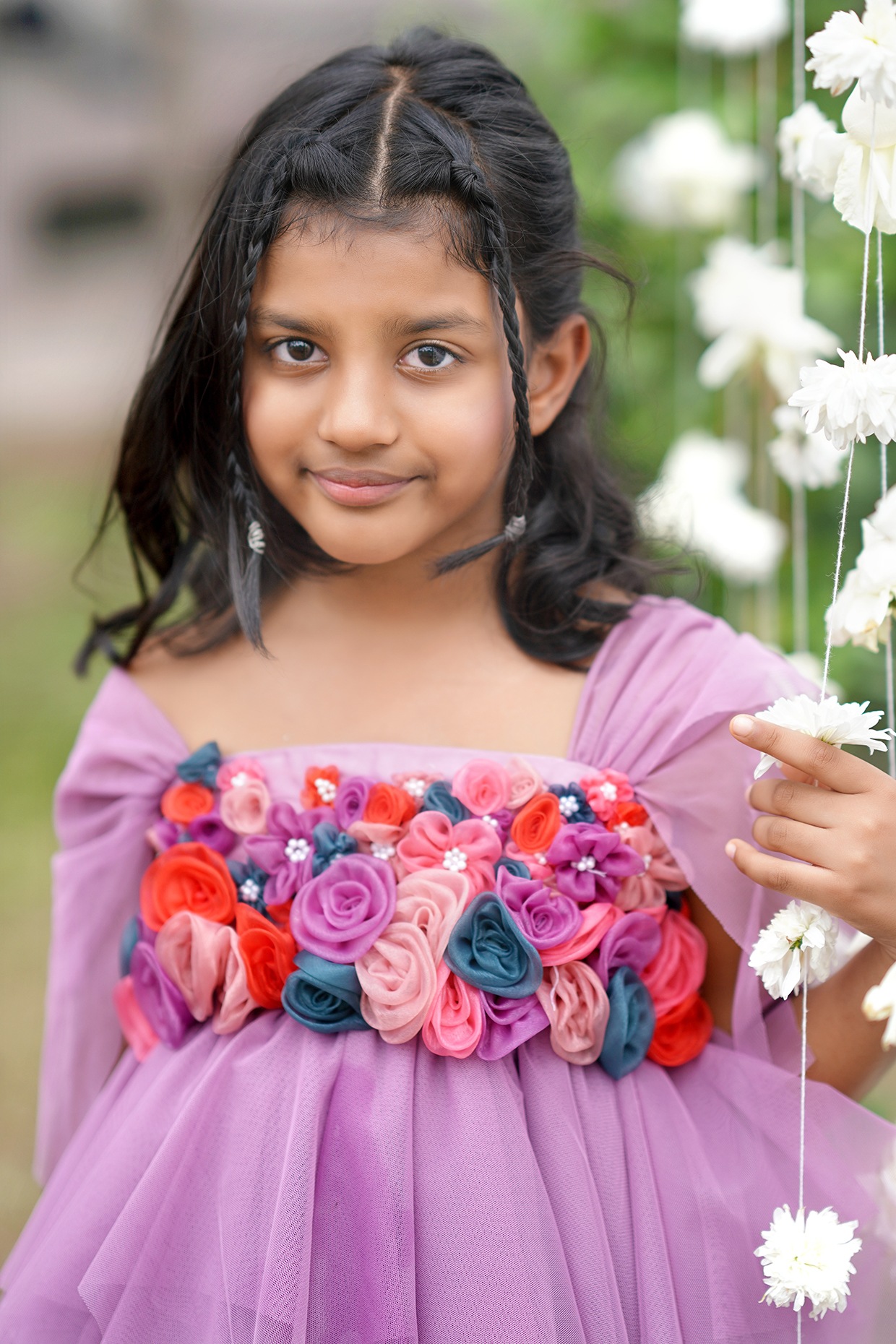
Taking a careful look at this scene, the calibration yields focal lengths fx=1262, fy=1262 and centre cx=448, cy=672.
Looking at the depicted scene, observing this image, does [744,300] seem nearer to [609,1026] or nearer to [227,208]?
[227,208]

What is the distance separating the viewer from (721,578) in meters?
2.02

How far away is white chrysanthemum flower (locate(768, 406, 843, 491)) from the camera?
1157 mm

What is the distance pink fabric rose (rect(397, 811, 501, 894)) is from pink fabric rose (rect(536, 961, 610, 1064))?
0.09 m

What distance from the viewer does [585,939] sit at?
0.99m

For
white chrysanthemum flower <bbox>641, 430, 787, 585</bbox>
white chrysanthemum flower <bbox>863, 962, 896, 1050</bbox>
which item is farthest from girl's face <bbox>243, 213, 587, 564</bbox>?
white chrysanthemum flower <bbox>641, 430, 787, 585</bbox>

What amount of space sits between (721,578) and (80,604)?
5.48ft

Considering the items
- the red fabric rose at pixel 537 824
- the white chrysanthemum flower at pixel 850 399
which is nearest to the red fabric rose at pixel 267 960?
the red fabric rose at pixel 537 824

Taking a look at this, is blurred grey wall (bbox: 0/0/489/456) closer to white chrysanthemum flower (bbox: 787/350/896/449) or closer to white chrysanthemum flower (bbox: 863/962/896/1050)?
white chrysanthemum flower (bbox: 787/350/896/449)

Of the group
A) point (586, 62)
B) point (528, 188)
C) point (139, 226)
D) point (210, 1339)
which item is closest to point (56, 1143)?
point (210, 1339)

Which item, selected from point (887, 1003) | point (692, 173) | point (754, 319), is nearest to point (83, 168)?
point (692, 173)

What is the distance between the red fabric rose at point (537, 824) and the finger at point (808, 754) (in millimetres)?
211

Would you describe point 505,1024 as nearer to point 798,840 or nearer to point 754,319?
point 798,840

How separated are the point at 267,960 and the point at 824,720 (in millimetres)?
485

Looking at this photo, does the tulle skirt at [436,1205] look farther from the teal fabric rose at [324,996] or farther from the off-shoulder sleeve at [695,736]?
the off-shoulder sleeve at [695,736]
